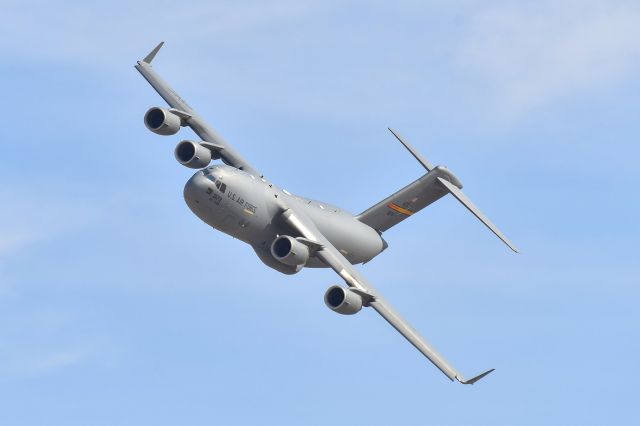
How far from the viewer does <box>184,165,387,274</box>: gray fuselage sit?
5825 cm

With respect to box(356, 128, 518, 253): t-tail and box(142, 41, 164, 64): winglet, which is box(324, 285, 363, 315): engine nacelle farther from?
box(142, 41, 164, 64): winglet

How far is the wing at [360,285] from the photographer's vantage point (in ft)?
187

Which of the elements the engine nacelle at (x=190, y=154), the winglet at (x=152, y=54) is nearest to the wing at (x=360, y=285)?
the engine nacelle at (x=190, y=154)

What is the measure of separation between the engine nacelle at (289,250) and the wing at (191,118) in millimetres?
4770

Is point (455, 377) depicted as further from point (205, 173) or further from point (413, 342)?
point (205, 173)

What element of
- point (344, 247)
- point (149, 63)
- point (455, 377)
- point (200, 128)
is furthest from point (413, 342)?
point (149, 63)

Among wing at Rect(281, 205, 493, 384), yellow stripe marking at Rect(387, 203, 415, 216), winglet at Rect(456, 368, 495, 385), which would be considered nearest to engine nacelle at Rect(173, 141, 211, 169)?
wing at Rect(281, 205, 493, 384)

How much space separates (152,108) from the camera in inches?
2510

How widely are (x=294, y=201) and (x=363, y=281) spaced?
4121mm

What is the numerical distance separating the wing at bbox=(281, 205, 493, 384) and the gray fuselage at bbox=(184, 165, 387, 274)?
0.43 metres

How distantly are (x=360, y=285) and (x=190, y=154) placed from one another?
323 inches

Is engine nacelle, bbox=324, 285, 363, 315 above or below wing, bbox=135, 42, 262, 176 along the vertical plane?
below

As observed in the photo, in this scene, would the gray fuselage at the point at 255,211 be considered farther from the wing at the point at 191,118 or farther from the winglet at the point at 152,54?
the winglet at the point at 152,54

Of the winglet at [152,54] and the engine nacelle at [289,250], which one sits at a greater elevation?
the winglet at [152,54]
